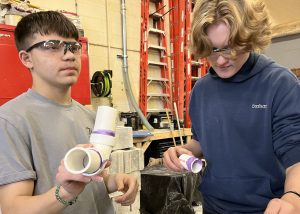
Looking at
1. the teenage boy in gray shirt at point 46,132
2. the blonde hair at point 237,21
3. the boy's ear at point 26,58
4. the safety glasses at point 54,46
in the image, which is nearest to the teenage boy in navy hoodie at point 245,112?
the blonde hair at point 237,21

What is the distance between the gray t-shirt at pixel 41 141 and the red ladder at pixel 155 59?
2.87 m

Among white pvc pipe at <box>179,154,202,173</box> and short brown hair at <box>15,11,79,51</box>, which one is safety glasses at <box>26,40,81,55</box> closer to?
short brown hair at <box>15,11,79,51</box>

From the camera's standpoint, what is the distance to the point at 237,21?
0.93m

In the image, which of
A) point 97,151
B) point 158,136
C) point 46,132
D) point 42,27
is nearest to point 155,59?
point 158,136

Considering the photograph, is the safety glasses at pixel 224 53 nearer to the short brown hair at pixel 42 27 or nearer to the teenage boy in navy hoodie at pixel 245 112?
the teenage boy in navy hoodie at pixel 245 112

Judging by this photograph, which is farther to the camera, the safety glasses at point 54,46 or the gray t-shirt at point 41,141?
the safety glasses at point 54,46

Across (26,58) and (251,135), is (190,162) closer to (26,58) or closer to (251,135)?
(251,135)

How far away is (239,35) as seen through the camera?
0.94m

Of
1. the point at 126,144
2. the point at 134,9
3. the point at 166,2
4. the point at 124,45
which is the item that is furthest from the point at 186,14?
the point at 126,144

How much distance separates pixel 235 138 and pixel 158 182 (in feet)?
6.64

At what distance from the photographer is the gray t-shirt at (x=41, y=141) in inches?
36.5

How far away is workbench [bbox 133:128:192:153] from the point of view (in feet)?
10.3

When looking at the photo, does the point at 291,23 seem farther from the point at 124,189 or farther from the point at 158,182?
the point at 124,189

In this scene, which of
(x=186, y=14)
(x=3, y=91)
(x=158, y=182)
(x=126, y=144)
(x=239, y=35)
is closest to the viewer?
(x=239, y=35)
